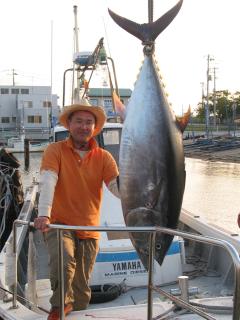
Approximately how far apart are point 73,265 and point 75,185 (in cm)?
54

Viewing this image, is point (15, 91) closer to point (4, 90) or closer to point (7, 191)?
point (4, 90)

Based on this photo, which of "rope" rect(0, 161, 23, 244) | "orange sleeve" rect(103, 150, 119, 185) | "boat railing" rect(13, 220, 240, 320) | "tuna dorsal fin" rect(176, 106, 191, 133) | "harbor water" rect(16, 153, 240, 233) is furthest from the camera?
"harbor water" rect(16, 153, 240, 233)

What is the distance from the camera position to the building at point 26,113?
55.4 m

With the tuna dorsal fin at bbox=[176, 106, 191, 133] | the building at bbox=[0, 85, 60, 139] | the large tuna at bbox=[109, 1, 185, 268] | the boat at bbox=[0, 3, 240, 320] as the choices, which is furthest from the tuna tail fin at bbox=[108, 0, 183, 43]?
the building at bbox=[0, 85, 60, 139]

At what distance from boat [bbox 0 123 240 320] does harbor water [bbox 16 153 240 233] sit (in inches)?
166

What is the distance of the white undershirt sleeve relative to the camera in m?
3.17

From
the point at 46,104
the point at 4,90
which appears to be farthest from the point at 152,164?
the point at 4,90

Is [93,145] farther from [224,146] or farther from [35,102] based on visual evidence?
[35,102]

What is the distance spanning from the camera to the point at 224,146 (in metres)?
43.2

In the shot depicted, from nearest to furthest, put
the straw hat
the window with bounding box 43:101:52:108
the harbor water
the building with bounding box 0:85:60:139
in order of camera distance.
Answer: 1. the straw hat
2. the harbor water
3. the building with bounding box 0:85:60:139
4. the window with bounding box 43:101:52:108

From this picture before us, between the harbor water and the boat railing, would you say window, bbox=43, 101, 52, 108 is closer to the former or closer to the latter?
the harbor water

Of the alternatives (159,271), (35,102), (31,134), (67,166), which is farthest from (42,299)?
(35,102)

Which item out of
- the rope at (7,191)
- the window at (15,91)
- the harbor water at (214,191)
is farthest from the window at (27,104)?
the rope at (7,191)

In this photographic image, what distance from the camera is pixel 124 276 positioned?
5441 millimetres
